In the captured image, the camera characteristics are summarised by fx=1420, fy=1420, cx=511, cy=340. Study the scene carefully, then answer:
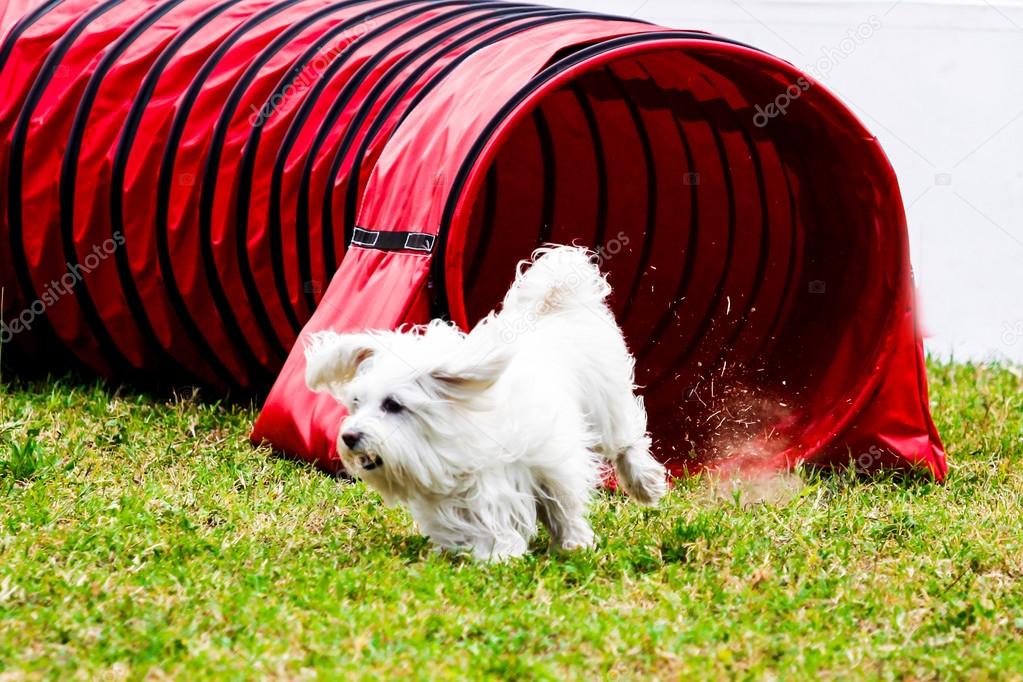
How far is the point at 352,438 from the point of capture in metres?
3.75

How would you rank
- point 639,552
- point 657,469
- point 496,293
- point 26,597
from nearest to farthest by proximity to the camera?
point 26,597
point 639,552
point 657,469
point 496,293

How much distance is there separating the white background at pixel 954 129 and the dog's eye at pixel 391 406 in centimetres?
555

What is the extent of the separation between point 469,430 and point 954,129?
5.71 metres

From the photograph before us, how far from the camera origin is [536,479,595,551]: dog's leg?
13.4 feet

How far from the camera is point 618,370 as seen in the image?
4.75m

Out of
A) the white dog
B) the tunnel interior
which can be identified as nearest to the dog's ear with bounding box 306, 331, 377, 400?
the white dog

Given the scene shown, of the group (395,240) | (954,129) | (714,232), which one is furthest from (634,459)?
(954,129)

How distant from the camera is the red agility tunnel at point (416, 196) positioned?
5406 mm

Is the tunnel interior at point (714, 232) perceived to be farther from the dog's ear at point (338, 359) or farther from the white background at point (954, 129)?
the white background at point (954, 129)

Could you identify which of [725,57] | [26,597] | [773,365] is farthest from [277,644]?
[773,365]

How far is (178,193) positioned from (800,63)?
14.2 feet

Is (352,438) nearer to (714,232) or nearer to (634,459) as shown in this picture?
(634,459)

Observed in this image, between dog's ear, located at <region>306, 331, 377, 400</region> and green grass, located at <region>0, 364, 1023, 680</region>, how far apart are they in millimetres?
469

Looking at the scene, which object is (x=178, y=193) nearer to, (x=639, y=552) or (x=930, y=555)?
(x=639, y=552)
